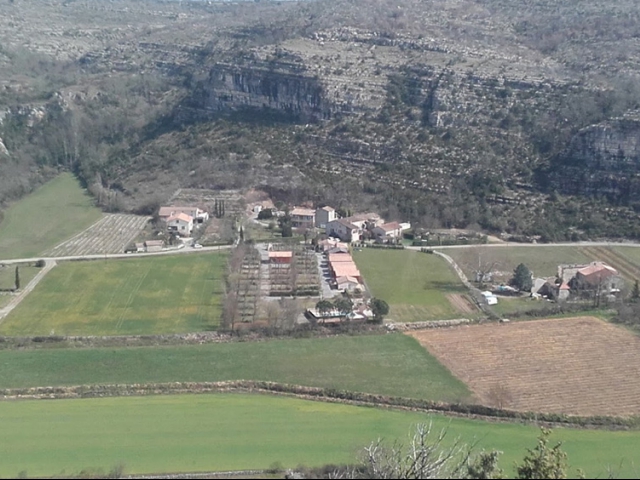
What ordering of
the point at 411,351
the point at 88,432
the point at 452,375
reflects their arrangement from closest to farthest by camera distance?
the point at 88,432
the point at 452,375
the point at 411,351

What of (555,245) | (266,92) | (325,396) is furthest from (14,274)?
(266,92)

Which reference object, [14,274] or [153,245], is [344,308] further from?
[14,274]

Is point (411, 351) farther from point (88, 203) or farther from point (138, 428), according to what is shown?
point (88, 203)

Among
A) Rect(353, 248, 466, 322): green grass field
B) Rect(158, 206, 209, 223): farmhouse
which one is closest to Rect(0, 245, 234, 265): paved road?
Rect(158, 206, 209, 223): farmhouse

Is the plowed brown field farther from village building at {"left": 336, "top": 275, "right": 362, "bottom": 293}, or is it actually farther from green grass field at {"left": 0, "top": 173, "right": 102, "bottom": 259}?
green grass field at {"left": 0, "top": 173, "right": 102, "bottom": 259}

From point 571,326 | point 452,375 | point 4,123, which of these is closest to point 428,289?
point 571,326

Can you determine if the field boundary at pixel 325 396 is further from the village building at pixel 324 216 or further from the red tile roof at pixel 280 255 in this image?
the village building at pixel 324 216
